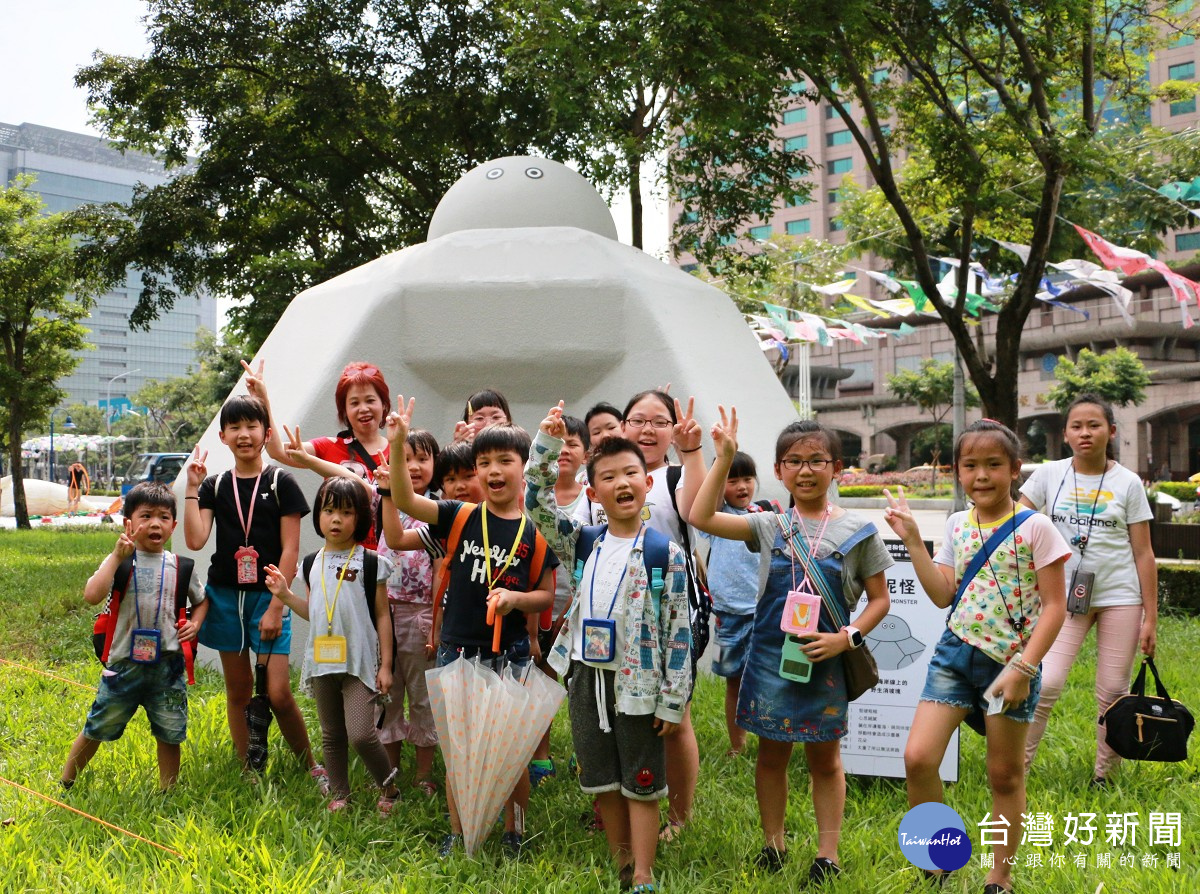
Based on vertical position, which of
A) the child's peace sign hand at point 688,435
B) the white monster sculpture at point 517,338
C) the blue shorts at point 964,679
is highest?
the white monster sculpture at point 517,338

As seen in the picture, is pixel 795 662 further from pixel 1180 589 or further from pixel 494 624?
pixel 1180 589

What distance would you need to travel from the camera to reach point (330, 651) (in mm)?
3551

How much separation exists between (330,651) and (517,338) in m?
3.06

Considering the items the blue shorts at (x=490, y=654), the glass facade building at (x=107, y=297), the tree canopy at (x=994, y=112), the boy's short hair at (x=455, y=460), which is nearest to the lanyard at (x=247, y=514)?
the boy's short hair at (x=455, y=460)

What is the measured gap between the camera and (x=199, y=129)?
1116 cm

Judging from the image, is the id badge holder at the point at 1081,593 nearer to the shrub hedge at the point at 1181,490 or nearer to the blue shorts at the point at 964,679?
the blue shorts at the point at 964,679

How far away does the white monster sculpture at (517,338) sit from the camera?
603 cm

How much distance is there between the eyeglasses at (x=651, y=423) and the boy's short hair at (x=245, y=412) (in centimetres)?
146

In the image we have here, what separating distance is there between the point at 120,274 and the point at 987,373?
9.27 metres

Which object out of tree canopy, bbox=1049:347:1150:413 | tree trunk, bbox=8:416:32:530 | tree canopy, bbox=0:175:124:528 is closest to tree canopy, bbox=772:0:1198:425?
tree canopy, bbox=0:175:124:528

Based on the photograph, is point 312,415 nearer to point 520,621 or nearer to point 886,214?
point 520,621

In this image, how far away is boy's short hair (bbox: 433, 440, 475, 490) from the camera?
3.70 meters

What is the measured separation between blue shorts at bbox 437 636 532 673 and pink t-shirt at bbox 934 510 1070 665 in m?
1.38

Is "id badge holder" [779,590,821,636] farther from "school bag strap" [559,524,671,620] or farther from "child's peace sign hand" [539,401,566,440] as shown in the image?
"child's peace sign hand" [539,401,566,440]
